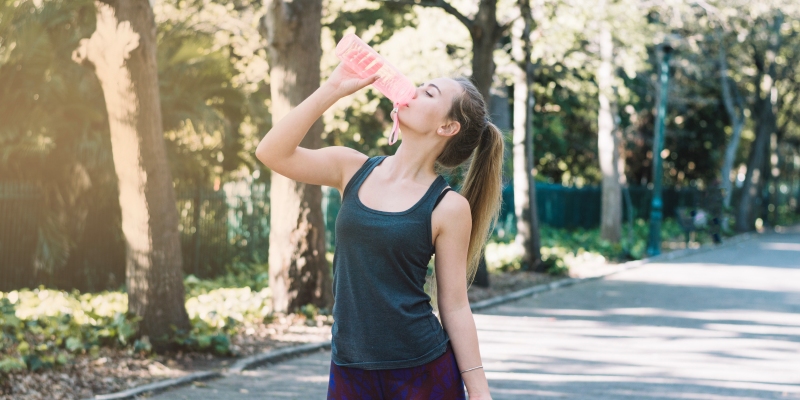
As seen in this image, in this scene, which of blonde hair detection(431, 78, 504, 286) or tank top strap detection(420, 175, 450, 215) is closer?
tank top strap detection(420, 175, 450, 215)

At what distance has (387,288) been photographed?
10.1 feet

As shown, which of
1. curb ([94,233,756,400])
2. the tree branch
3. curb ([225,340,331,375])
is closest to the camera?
curb ([94,233,756,400])

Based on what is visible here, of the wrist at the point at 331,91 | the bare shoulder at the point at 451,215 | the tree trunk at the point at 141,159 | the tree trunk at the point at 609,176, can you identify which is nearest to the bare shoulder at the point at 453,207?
the bare shoulder at the point at 451,215

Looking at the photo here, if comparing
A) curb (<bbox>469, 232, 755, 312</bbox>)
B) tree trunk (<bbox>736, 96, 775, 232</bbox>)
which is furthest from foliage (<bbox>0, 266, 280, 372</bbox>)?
tree trunk (<bbox>736, 96, 775, 232</bbox>)

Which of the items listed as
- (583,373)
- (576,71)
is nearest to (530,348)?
(583,373)

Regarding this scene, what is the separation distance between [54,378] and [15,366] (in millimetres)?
361

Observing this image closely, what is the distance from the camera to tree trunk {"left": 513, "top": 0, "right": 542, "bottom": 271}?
Answer: 1792 cm

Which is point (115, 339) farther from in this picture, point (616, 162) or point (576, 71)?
point (616, 162)

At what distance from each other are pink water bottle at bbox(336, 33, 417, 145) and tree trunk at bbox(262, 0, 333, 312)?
7551 mm

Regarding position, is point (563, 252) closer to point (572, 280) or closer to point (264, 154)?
point (572, 280)

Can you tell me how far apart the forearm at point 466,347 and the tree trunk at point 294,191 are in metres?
7.59

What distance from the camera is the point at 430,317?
3.14 metres

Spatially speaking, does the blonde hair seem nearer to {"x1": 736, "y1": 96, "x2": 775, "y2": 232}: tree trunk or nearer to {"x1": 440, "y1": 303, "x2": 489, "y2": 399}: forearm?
{"x1": 440, "y1": 303, "x2": 489, "y2": 399}: forearm

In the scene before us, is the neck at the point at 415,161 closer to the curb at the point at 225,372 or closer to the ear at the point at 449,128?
the ear at the point at 449,128
